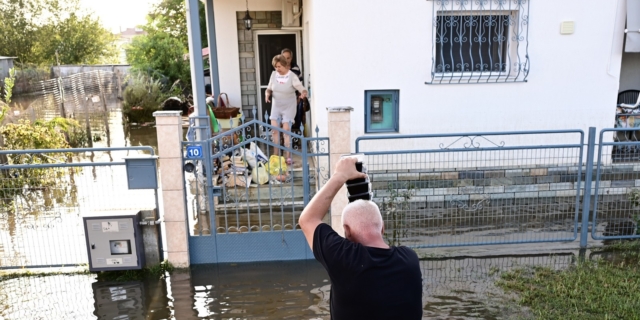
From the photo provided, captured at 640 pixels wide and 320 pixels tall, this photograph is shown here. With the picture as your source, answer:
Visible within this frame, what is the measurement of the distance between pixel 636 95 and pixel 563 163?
158 inches

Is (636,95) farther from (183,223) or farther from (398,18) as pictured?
(183,223)

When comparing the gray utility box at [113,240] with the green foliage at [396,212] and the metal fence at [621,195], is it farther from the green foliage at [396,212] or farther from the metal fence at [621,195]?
the metal fence at [621,195]

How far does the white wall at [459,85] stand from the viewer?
7.02 m

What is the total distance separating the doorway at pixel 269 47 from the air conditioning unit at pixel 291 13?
0.30 meters

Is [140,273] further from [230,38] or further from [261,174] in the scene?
[230,38]

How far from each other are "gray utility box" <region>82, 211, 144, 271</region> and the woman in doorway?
302cm

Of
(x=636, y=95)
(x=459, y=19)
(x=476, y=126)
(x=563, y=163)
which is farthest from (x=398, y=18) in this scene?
(x=636, y=95)

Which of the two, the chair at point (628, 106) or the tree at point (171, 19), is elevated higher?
the tree at point (171, 19)

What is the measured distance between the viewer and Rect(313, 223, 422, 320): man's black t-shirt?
80.7 inches

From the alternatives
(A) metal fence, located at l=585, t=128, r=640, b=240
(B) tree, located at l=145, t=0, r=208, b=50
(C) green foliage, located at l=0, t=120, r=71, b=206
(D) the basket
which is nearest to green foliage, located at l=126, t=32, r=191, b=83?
(B) tree, located at l=145, t=0, r=208, b=50

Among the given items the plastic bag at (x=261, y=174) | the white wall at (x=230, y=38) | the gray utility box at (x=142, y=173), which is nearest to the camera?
the gray utility box at (x=142, y=173)

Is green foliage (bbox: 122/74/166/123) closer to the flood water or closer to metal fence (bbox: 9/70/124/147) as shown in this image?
metal fence (bbox: 9/70/124/147)

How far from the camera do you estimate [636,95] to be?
345 inches

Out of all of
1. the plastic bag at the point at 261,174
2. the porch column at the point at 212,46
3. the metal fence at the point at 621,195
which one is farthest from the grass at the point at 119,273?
the porch column at the point at 212,46
